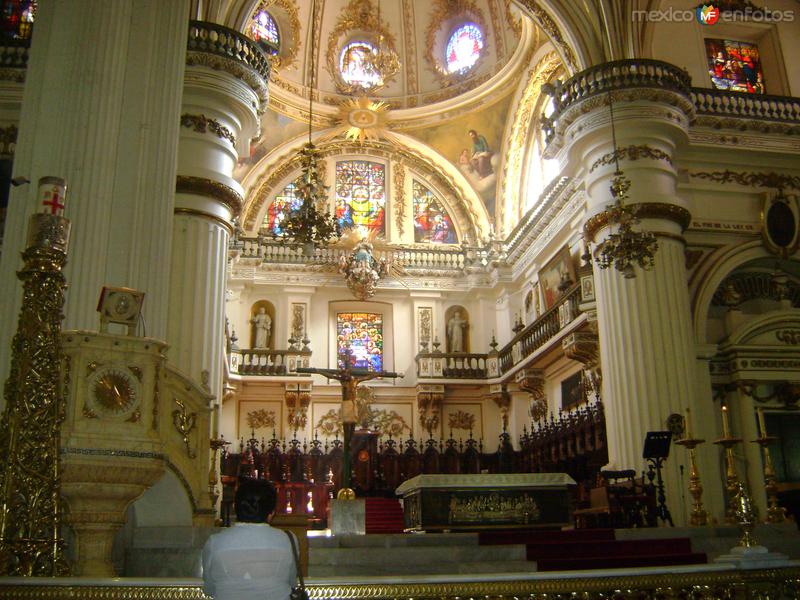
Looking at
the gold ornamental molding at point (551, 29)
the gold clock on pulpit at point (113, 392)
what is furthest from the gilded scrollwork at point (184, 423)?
the gold ornamental molding at point (551, 29)

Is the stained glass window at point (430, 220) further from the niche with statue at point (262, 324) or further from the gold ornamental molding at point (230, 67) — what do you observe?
the gold ornamental molding at point (230, 67)

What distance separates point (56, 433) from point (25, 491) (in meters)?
0.38

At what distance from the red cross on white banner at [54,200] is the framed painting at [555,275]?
12895mm

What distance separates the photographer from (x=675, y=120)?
543 inches

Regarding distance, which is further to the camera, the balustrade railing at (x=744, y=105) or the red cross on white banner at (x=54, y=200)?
the balustrade railing at (x=744, y=105)

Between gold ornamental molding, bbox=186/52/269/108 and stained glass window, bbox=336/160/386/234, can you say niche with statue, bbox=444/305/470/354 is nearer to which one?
stained glass window, bbox=336/160/386/234

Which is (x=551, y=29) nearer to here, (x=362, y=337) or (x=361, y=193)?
(x=361, y=193)

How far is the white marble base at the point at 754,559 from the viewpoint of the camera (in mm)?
5578

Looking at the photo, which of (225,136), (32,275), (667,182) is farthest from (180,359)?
(667,182)

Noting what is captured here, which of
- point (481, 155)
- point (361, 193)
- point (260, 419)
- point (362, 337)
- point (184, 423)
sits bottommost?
point (184, 423)

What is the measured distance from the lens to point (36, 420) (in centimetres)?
501

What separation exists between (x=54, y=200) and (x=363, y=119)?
60.5 feet

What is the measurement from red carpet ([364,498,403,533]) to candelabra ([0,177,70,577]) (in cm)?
932

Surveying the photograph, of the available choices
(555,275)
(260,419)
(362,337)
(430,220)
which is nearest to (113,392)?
(555,275)
